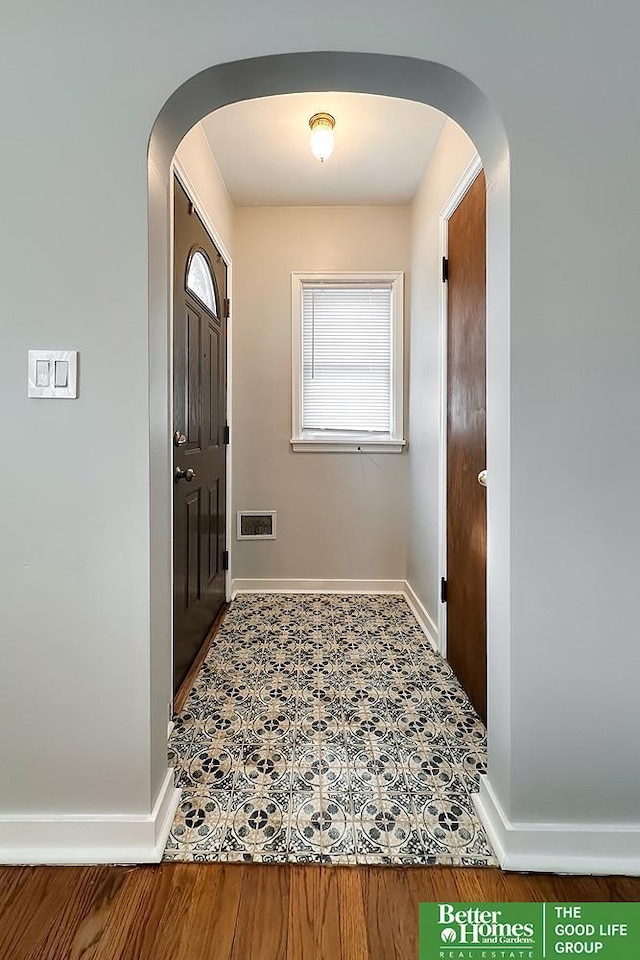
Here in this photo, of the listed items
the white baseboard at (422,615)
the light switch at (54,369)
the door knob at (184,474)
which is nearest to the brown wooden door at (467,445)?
the white baseboard at (422,615)

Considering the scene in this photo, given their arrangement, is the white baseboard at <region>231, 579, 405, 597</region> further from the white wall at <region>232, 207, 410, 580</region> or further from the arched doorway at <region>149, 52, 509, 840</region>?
the arched doorway at <region>149, 52, 509, 840</region>

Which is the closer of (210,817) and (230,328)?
(210,817)

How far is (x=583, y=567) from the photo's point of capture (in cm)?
119

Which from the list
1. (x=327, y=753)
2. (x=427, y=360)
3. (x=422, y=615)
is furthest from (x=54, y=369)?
(x=422, y=615)

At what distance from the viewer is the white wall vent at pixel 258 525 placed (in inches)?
126

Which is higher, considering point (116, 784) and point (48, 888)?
point (116, 784)

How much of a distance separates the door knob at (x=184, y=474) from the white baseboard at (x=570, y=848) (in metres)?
1.58

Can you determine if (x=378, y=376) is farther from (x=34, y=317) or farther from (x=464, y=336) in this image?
(x=34, y=317)

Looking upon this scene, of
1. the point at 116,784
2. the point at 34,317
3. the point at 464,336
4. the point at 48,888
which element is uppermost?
the point at 464,336

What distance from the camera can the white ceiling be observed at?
7.00 ft

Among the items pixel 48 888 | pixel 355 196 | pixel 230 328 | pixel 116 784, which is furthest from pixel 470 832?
pixel 355 196

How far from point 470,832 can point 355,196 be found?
10.6 ft

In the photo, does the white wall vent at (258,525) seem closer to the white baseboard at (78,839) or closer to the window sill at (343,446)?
the window sill at (343,446)

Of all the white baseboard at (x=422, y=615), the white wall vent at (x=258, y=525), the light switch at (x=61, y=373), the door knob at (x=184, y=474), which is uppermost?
the light switch at (x=61, y=373)
